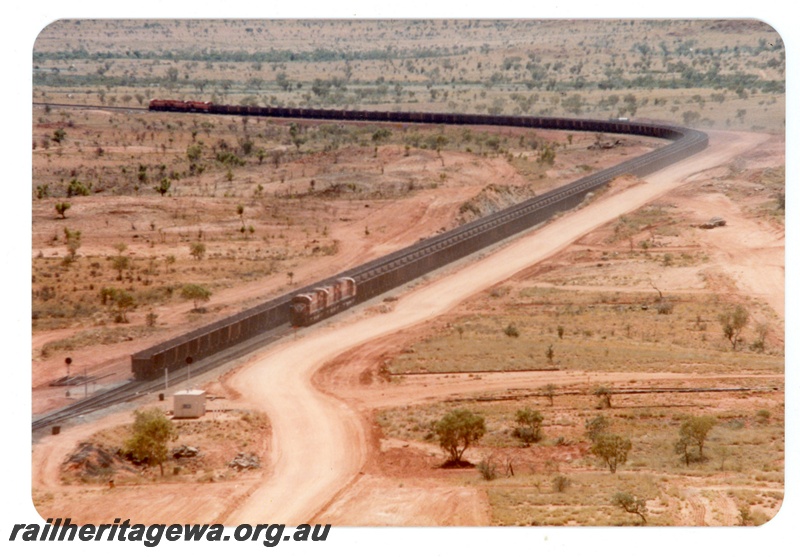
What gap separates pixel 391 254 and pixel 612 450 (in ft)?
68.9

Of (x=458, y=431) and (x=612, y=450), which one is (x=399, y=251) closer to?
(x=458, y=431)

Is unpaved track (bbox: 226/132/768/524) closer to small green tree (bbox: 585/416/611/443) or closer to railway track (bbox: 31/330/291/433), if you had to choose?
railway track (bbox: 31/330/291/433)

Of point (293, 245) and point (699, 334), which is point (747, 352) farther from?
point (293, 245)

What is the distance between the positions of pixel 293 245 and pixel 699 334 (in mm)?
19430

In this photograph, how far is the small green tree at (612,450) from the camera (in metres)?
32.7

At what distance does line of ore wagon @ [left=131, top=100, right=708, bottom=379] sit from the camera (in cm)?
3859

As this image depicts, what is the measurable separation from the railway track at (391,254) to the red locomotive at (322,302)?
0.50 metres

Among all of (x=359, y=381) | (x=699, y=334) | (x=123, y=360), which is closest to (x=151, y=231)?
(x=123, y=360)

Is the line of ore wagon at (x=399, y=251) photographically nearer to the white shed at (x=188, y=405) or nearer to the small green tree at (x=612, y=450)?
the white shed at (x=188, y=405)

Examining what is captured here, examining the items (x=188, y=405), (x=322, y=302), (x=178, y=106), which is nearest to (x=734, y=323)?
(x=322, y=302)

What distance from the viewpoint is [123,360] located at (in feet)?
129

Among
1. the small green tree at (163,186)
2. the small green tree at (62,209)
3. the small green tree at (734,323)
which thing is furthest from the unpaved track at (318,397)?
the small green tree at (62,209)

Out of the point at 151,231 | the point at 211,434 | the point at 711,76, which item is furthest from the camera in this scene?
the point at 711,76

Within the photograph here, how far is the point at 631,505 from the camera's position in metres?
29.6
